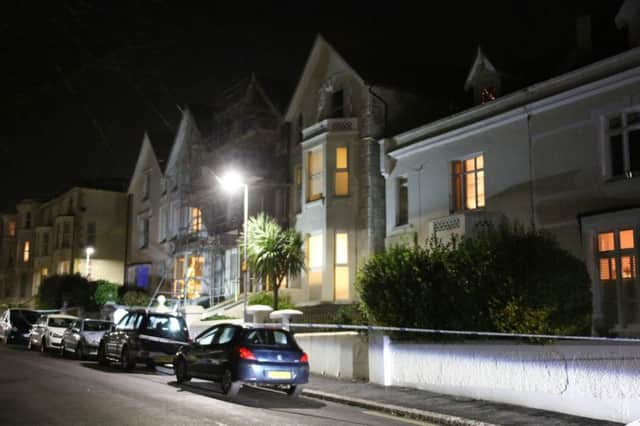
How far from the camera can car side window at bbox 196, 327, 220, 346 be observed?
15.8m

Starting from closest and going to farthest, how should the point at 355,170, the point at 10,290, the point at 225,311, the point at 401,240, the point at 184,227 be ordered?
the point at 401,240
the point at 355,170
the point at 225,311
the point at 184,227
the point at 10,290

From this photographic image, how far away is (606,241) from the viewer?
59.9 feet

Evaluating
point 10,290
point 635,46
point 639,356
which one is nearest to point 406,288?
point 639,356

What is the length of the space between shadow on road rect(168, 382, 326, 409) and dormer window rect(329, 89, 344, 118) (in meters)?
14.9

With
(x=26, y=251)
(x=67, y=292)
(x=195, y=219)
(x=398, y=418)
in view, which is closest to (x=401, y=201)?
(x=398, y=418)

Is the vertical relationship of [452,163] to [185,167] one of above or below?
below

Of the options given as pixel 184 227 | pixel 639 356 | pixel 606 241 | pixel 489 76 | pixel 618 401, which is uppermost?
pixel 489 76

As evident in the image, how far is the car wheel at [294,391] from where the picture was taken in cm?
1501

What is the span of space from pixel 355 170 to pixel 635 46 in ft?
40.6

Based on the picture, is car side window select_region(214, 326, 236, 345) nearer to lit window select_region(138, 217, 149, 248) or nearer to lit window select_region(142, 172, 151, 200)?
lit window select_region(138, 217, 149, 248)

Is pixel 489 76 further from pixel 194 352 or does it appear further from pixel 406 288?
pixel 194 352

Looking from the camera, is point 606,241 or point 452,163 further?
point 452,163

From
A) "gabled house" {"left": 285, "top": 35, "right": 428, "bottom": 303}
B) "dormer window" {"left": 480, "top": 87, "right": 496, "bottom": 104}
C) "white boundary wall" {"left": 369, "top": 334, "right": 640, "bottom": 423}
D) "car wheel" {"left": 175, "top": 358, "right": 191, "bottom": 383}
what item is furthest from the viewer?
"gabled house" {"left": 285, "top": 35, "right": 428, "bottom": 303}

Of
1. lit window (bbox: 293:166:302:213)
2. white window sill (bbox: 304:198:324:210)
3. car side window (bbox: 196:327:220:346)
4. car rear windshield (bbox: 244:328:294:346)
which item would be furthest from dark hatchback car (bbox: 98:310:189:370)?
lit window (bbox: 293:166:302:213)
